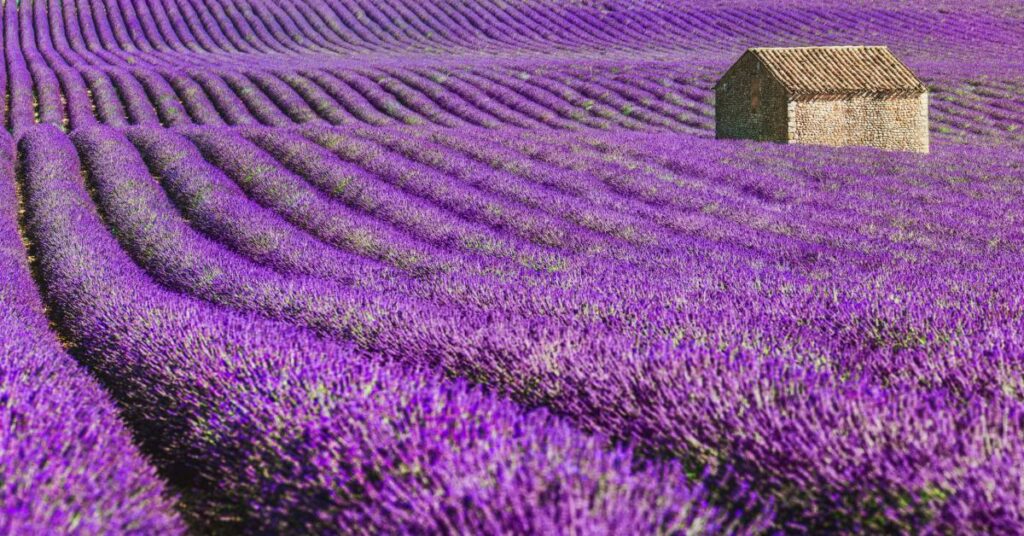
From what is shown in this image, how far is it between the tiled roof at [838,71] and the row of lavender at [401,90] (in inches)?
111

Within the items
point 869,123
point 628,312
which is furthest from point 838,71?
point 628,312

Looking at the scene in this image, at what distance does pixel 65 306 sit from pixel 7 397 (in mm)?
3166

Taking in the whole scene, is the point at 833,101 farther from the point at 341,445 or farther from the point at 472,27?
the point at 472,27

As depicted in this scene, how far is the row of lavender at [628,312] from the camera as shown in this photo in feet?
5.99

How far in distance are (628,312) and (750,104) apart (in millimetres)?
14098

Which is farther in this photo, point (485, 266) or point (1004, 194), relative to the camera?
point (1004, 194)

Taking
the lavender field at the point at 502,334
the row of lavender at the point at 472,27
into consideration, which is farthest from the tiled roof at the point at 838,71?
the row of lavender at the point at 472,27

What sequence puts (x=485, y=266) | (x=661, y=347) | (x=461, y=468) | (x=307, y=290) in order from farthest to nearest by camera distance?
(x=485, y=266) → (x=307, y=290) → (x=661, y=347) → (x=461, y=468)

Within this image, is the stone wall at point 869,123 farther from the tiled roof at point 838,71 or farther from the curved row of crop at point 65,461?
the curved row of crop at point 65,461

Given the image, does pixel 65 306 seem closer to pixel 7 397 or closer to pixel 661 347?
pixel 7 397

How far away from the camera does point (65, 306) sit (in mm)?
5301

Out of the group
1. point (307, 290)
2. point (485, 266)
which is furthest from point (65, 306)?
point (485, 266)

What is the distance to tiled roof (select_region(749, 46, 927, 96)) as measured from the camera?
1553 centimetres

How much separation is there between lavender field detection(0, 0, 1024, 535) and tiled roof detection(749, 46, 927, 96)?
300 cm
